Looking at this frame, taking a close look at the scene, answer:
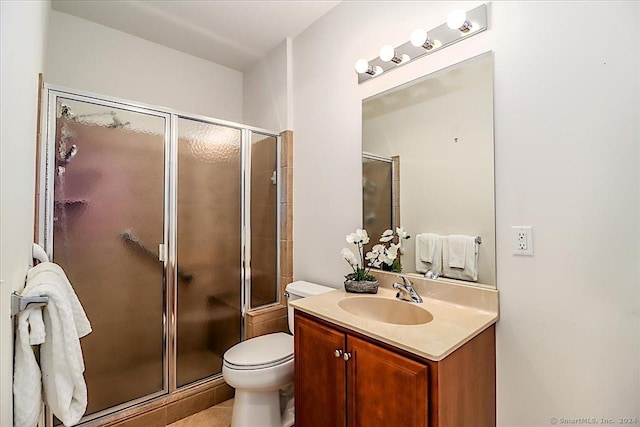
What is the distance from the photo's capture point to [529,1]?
1.18 metres

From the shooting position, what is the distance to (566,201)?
109cm

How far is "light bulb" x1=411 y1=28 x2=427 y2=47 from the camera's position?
1.43m

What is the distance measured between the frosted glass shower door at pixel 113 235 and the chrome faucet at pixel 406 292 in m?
1.41

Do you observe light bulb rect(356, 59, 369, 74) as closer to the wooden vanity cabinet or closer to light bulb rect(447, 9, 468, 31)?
light bulb rect(447, 9, 468, 31)

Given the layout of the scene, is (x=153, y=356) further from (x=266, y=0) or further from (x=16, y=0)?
(x=266, y=0)

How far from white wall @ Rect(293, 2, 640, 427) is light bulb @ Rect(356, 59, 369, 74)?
1.27ft

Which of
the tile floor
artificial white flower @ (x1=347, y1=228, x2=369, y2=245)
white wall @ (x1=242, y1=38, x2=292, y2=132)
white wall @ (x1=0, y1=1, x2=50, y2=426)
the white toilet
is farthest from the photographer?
white wall @ (x1=242, y1=38, x2=292, y2=132)

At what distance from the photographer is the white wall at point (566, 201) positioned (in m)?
0.99

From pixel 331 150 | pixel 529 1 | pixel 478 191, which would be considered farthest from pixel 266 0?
pixel 478 191

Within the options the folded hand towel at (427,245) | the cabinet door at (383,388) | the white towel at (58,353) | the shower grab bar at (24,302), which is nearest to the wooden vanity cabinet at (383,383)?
the cabinet door at (383,388)

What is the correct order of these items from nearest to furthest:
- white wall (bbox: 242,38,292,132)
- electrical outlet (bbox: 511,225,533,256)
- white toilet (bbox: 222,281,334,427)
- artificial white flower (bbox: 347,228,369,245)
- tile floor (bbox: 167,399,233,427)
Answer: electrical outlet (bbox: 511,225,533,256)
white toilet (bbox: 222,281,334,427)
artificial white flower (bbox: 347,228,369,245)
tile floor (bbox: 167,399,233,427)
white wall (bbox: 242,38,292,132)

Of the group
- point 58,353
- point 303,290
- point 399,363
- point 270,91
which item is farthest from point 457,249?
point 270,91

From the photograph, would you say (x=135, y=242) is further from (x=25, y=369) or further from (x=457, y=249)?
(x=457, y=249)

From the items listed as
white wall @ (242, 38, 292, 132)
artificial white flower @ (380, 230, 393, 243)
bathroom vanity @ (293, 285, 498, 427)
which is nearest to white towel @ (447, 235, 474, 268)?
bathroom vanity @ (293, 285, 498, 427)
